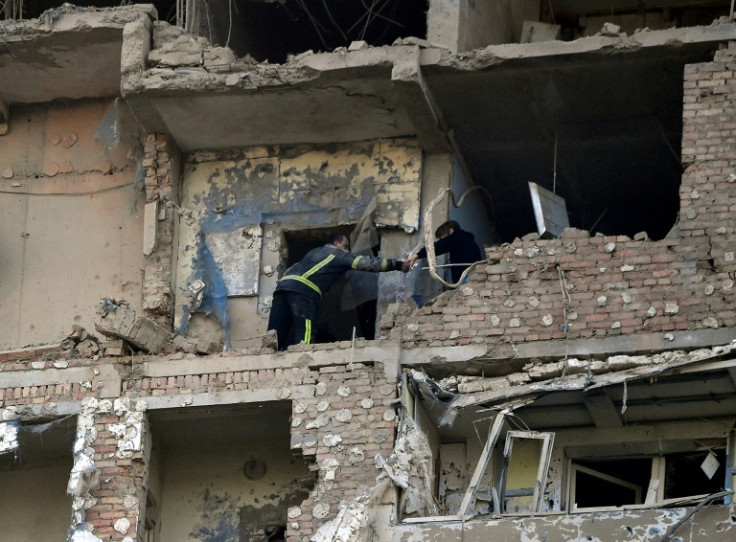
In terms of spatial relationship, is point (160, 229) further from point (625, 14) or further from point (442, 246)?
point (625, 14)

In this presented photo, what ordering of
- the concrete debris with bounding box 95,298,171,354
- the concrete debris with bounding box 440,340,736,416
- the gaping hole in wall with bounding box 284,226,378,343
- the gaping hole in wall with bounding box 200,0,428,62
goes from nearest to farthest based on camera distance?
1. the concrete debris with bounding box 440,340,736,416
2. the concrete debris with bounding box 95,298,171,354
3. the gaping hole in wall with bounding box 284,226,378,343
4. the gaping hole in wall with bounding box 200,0,428,62

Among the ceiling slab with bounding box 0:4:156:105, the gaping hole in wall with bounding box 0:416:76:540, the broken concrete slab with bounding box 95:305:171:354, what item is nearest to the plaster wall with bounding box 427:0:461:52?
the ceiling slab with bounding box 0:4:156:105

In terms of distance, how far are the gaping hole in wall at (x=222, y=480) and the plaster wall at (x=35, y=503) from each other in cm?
92

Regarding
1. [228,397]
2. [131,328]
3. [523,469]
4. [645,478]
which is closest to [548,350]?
[523,469]

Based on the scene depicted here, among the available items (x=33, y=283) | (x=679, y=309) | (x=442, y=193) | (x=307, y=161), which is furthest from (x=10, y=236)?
(x=679, y=309)

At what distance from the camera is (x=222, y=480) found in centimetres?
1792

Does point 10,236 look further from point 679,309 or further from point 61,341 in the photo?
point 679,309

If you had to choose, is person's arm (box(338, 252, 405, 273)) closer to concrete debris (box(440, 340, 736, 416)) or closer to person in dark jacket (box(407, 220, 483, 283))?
person in dark jacket (box(407, 220, 483, 283))

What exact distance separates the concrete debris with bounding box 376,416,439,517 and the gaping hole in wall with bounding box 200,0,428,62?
529 cm

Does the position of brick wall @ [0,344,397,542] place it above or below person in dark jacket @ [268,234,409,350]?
below

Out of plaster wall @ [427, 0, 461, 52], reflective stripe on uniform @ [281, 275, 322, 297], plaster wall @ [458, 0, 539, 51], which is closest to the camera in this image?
reflective stripe on uniform @ [281, 275, 322, 297]

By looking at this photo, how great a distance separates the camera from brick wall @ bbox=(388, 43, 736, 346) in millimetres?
16656

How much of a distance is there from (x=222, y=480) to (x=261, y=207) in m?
2.74

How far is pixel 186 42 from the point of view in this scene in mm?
18719
